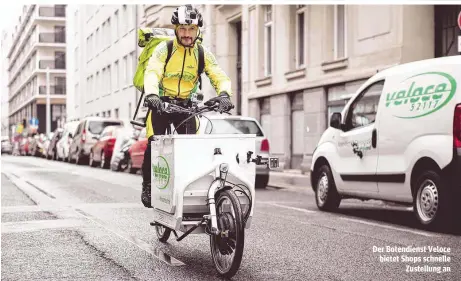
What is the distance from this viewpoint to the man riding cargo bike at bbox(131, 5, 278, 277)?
5.76 m

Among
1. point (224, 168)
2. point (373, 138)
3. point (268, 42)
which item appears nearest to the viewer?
point (224, 168)

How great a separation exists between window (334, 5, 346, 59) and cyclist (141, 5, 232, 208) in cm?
1523

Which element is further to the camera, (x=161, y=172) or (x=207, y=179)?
(x=161, y=172)

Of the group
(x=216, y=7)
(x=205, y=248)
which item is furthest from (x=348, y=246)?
(x=216, y=7)

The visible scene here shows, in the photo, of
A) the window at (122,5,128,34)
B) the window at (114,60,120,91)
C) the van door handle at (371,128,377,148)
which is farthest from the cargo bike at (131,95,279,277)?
the window at (114,60,120,91)

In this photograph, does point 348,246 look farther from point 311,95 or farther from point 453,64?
point 311,95

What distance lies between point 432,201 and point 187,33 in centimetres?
376

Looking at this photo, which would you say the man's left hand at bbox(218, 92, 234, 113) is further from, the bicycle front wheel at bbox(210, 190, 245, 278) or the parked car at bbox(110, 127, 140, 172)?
the parked car at bbox(110, 127, 140, 172)

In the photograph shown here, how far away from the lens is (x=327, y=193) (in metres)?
11.0

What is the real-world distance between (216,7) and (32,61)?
62.6 metres

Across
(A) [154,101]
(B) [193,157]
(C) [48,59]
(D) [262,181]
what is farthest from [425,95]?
(C) [48,59]

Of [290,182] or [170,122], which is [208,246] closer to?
[170,122]

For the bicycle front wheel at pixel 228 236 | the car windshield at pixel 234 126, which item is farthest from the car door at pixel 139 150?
the bicycle front wheel at pixel 228 236

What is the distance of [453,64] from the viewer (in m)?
8.39
